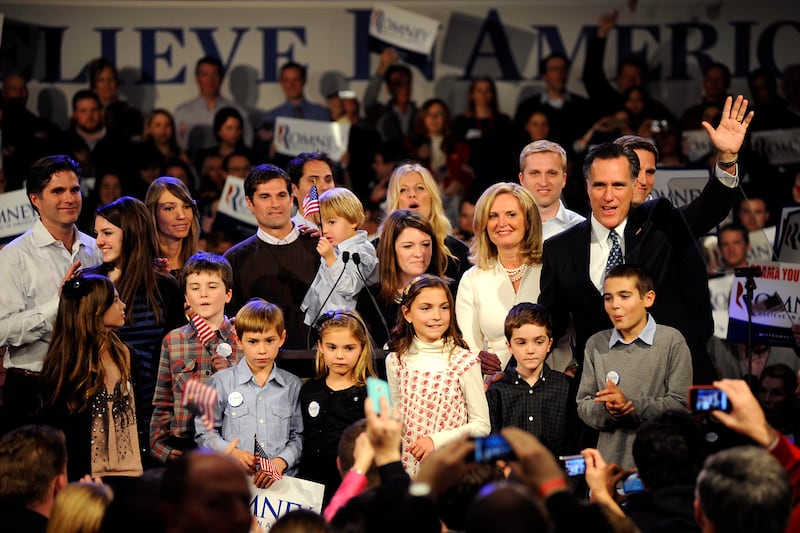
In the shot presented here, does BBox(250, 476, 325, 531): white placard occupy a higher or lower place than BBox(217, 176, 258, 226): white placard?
lower

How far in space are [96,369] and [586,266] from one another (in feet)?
7.13

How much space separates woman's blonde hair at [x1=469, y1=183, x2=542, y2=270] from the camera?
5664mm

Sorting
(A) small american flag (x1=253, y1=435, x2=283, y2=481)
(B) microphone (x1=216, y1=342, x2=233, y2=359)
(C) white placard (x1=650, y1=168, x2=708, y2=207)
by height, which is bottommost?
(A) small american flag (x1=253, y1=435, x2=283, y2=481)

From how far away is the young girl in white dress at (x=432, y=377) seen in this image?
5.03 metres

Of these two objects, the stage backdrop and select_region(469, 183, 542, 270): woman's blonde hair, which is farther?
the stage backdrop

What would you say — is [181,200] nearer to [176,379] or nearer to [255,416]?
[176,379]

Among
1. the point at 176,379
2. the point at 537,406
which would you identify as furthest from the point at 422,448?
the point at 176,379

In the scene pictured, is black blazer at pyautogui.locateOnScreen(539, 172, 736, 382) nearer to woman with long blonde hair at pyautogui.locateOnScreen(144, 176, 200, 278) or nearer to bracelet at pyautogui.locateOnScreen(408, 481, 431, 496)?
woman with long blonde hair at pyautogui.locateOnScreen(144, 176, 200, 278)

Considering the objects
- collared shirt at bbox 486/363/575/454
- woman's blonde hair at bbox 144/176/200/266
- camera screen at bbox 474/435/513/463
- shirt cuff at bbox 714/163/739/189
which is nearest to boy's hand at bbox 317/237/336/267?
woman's blonde hair at bbox 144/176/200/266

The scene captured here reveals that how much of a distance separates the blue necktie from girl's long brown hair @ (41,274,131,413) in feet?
7.06

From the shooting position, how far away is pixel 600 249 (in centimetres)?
538

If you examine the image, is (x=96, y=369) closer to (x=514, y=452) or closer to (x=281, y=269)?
(x=281, y=269)

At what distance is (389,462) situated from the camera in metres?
3.53

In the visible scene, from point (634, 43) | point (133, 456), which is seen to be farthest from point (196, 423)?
point (634, 43)
